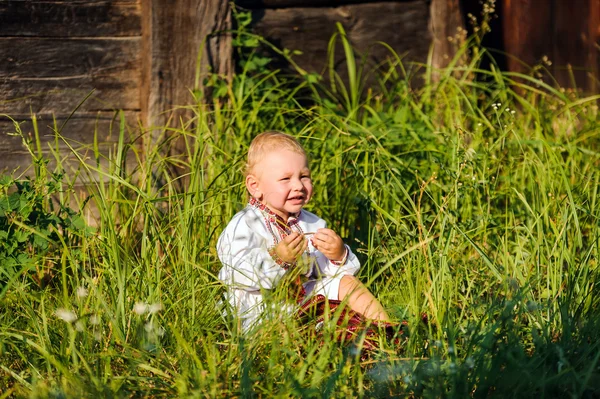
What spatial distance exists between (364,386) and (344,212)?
1.25 meters

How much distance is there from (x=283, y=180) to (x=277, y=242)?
22cm

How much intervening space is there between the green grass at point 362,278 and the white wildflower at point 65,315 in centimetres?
2

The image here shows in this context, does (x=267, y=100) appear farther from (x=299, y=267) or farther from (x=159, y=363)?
(x=159, y=363)

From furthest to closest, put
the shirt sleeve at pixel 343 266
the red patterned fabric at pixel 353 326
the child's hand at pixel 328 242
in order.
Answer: the shirt sleeve at pixel 343 266, the child's hand at pixel 328 242, the red patterned fabric at pixel 353 326

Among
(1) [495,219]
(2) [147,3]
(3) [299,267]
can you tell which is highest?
(2) [147,3]

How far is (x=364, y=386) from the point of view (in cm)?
223

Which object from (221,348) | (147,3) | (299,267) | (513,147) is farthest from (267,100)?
(221,348)

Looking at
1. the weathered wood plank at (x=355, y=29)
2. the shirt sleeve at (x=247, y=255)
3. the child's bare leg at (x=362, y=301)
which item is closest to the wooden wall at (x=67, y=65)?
the weathered wood plank at (x=355, y=29)

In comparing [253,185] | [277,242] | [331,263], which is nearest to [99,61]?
[253,185]

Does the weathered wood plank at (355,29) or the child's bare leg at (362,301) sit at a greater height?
the weathered wood plank at (355,29)

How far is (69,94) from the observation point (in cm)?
365

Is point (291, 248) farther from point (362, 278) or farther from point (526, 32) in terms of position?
point (526, 32)

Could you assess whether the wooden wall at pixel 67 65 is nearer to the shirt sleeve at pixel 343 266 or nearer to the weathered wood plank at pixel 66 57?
the weathered wood plank at pixel 66 57

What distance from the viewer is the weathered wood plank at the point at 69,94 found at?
356 cm
